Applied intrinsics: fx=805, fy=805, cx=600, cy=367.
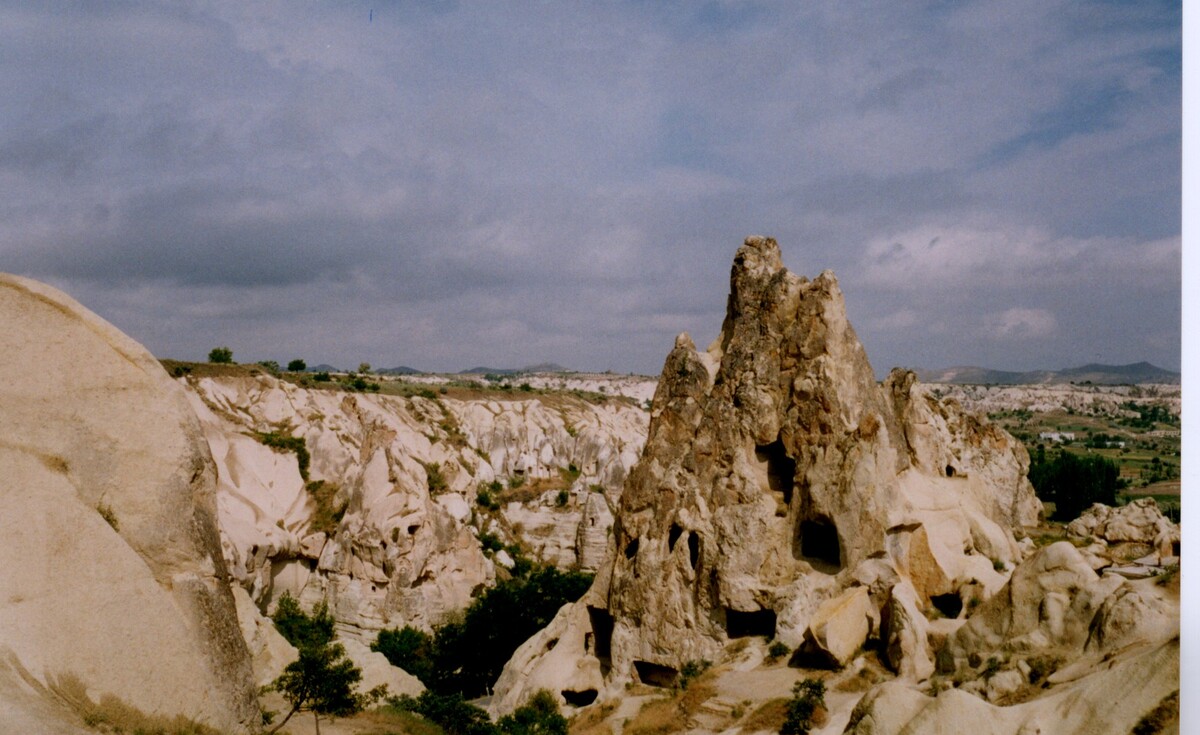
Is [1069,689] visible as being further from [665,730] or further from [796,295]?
[796,295]

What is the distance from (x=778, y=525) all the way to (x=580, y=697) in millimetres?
7661

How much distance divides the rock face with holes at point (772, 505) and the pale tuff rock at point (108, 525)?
13965 millimetres

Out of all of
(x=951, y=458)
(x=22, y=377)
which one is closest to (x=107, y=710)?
(x=22, y=377)

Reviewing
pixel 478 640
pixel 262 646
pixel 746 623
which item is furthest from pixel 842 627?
pixel 478 640

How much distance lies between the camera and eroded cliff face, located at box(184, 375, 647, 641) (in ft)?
131

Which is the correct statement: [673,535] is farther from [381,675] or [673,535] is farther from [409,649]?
[409,649]

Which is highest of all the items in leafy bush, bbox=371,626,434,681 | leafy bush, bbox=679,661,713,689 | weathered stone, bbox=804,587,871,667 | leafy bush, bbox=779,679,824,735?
weathered stone, bbox=804,587,871,667

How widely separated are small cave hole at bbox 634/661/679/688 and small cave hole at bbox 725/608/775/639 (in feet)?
6.37

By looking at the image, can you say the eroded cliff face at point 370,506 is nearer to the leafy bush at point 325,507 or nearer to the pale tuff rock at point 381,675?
the leafy bush at point 325,507

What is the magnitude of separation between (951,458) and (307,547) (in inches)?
1251

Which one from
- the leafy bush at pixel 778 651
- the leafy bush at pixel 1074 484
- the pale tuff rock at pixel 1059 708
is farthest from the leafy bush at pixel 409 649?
the leafy bush at pixel 1074 484

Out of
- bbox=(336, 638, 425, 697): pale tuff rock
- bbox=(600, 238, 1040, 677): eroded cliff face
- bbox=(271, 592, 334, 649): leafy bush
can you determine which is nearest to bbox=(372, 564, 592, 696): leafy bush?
bbox=(271, 592, 334, 649): leafy bush

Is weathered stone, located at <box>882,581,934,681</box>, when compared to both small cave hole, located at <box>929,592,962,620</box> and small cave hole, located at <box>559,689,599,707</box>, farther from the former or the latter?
small cave hole, located at <box>559,689,599,707</box>

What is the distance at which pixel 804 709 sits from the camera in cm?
1545
